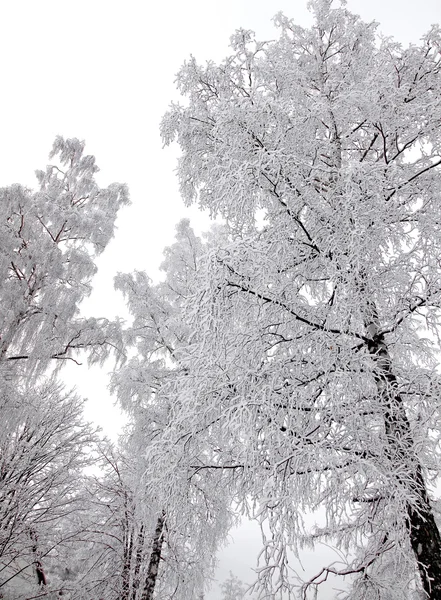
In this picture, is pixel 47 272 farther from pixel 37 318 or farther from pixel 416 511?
pixel 416 511

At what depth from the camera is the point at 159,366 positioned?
7.86 meters

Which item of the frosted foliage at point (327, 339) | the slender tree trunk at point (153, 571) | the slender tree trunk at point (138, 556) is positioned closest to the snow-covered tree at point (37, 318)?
the slender tree trunk at point (138, 556)

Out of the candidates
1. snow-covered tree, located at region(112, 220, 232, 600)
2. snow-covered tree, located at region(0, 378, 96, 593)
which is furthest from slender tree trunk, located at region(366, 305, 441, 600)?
snow-covered tree, located at region(0, 378, 96, 593)

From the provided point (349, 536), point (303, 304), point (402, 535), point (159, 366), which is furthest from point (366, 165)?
point (159, 366)

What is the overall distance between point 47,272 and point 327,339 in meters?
5.41

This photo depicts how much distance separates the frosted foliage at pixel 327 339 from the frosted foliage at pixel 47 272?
3713 millimetres

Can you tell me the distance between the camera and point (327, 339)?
3.00 m

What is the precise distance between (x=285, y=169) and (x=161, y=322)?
5.12 meters

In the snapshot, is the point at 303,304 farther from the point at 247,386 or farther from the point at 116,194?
the point at 116,194

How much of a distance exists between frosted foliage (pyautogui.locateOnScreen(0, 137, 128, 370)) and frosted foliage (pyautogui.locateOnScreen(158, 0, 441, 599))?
12.2 feet

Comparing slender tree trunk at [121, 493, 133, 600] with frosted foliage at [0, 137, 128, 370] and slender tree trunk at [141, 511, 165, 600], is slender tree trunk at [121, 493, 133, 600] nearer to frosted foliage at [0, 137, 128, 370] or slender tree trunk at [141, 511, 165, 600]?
slender tree trunk at [141, 511, 165, 600]

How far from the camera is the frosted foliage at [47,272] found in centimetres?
597

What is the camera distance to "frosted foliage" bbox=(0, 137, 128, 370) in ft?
19.6

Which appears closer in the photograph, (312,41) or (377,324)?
(377,324)
